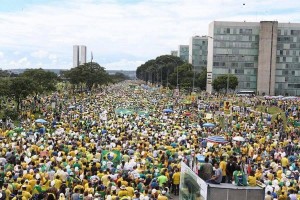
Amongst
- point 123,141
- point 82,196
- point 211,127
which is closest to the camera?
point 82,196

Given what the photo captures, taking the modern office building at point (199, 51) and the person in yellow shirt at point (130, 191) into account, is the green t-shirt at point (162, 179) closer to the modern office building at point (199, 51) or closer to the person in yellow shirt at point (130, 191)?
the person in yellow shirt at point (130, 191)

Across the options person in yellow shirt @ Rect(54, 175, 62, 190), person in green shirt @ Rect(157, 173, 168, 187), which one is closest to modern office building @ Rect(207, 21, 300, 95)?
person in green shirt @ Rect(157, 173, 168, 187)

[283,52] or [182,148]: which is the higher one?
[283,52]

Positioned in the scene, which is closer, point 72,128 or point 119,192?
point 119,192

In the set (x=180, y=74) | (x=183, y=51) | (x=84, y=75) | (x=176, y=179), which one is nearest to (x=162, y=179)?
(x=176, y=179)

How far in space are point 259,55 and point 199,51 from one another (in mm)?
42346

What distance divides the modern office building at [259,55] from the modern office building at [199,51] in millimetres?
36930

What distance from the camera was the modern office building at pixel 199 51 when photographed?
142m

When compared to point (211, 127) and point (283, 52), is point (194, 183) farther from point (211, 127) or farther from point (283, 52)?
point (283, 52)

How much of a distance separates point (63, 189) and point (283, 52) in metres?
94.5

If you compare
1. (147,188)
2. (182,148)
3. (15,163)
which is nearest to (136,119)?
(182,148)

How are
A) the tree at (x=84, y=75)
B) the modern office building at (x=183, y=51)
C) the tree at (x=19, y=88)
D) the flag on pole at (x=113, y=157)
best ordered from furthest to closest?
the modern office building at (x=183, y=51) → the tree at (x=84, y=75) → the tree at (x=19, y=88) → the flag on pole at (x=113, y=157)

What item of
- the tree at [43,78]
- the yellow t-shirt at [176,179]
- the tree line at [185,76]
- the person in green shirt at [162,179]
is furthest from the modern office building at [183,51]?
the person in green shirt at [162,179]

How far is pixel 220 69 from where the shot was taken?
104562mm
